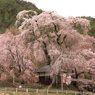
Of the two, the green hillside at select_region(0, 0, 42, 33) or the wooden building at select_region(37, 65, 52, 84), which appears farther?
the green hillside at select_region(0, 0, 42, 33)

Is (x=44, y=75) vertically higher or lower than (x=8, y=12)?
lower

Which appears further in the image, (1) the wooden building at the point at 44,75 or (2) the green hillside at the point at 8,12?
(2) the green hillside at the point at 8,12

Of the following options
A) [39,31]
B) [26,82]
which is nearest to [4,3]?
[39,31]

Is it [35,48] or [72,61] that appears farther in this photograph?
[35,48]

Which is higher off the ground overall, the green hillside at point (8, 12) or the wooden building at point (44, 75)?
the green hillside at point (8, 12)

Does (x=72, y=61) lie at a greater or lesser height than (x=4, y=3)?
lesser

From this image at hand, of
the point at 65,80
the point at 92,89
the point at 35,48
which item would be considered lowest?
the point at 92,89

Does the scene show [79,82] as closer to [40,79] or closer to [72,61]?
[72,61]

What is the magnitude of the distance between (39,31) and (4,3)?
5554cm

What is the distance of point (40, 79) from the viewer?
29.0 metres

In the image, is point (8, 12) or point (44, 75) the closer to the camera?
point (44, 75)

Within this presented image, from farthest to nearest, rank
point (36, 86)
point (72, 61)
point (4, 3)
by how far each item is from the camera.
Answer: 1. point (4, 3)
2. point (36, 86)
3. point (72, 61)

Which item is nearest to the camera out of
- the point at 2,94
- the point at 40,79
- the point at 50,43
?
the point at 2,94

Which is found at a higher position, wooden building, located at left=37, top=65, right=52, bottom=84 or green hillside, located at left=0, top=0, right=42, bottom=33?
green hillside, located at left=0, top=0, right=42, bottom=33
